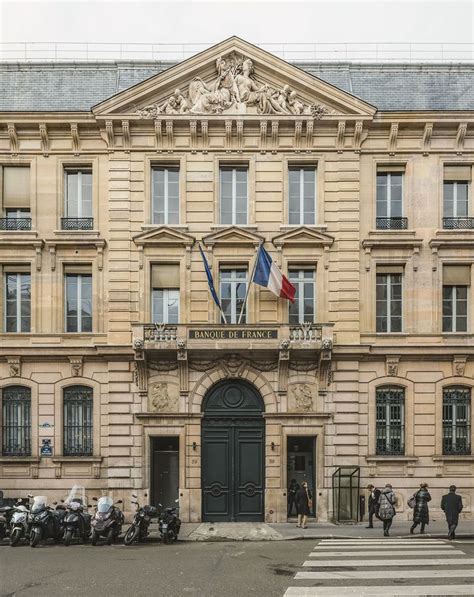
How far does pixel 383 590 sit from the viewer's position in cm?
1400

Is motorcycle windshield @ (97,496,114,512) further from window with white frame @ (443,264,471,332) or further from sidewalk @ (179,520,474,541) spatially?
window with white frame @ (443,264,471,332)

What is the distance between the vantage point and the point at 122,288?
27156 millimetres

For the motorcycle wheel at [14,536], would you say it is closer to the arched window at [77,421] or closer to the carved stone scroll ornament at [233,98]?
the arched window at [77,421]

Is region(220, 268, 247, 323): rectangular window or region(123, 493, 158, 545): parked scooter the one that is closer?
region(123, 493, 158, 545): parked scooter

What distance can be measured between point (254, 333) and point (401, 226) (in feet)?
21.3

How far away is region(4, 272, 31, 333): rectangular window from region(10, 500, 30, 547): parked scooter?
26.5 ft

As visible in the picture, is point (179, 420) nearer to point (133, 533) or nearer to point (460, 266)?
point (133, 533)

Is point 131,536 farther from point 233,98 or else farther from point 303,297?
point 233,98

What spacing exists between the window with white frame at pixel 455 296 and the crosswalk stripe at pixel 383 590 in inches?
568

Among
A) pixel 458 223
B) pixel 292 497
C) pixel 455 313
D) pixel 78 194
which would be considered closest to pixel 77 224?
pixel 78 194

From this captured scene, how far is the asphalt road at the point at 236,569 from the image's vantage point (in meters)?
14.2

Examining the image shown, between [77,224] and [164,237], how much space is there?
3.14 m

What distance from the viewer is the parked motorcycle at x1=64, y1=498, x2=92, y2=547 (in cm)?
2088

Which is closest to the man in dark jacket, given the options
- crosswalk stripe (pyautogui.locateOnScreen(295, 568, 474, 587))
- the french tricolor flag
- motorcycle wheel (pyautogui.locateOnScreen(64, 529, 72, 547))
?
crosswalk stripe (pyautogui.locateOnScreen(295, 568, 474, 587))
